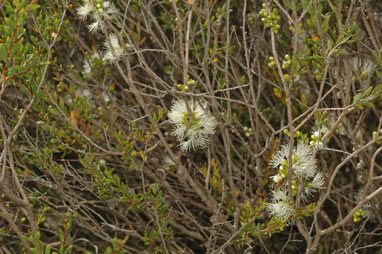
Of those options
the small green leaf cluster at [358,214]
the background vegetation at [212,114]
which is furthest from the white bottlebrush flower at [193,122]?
the small green leaf cluster at [358,214]

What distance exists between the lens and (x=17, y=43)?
1.48 m

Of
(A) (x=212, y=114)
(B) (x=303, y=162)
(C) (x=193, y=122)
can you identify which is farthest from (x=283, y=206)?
(A) (x=212, y=114)

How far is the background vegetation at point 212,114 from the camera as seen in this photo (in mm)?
1619

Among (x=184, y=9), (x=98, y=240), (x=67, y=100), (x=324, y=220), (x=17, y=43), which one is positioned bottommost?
(x=98, y=240)

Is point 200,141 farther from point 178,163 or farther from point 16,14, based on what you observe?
point 16,14

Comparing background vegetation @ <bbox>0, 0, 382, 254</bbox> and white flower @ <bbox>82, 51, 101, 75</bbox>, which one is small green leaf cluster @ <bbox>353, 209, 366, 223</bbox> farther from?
white flower @ <bbox>82, 51, 101, 75</bbox>

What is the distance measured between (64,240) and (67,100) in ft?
4.10

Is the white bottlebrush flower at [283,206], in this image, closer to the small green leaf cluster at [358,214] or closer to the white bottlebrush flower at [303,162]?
the white bottlebrush flower at [303,162]

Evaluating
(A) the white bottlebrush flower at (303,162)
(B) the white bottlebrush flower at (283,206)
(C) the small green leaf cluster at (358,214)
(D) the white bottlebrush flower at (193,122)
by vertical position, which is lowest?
(C) the small green leaf cluster at (358,214)

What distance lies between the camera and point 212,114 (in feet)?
7.16

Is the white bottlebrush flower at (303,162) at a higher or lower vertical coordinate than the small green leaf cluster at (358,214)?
higher

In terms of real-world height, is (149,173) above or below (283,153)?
below

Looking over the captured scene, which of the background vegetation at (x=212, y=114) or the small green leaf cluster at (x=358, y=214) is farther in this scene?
the small green leaf cluster at (x=358, y=214)

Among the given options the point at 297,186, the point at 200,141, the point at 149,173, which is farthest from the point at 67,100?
the point at 297,186
